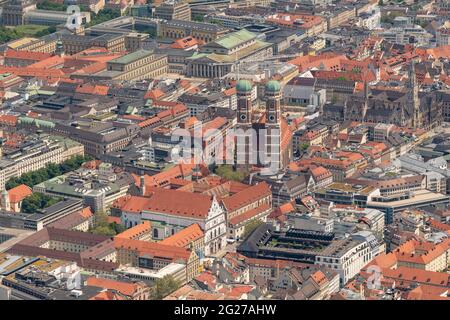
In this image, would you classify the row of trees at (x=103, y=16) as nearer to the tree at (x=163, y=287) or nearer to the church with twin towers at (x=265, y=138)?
the church with twin towers at (x=265, y=138)

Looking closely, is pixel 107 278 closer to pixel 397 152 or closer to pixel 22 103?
pixel 397 152

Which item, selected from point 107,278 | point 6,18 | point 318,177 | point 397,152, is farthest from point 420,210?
point 6,18

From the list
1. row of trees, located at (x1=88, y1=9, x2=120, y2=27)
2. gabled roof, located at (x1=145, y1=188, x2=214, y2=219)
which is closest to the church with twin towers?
gabled roof, located at (x1=145, y1=188, x2=214, y2=219)

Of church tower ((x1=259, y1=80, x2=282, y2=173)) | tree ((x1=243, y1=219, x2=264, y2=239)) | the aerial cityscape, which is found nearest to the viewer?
the aerial cityscape

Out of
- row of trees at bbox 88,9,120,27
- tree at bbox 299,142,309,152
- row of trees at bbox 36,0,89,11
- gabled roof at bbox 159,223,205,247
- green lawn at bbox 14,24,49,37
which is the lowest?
tree at bbox 299,142,309,152

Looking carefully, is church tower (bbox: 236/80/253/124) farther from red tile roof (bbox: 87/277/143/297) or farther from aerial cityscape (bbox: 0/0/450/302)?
red tile roof (bbox: 87/277/143/297)

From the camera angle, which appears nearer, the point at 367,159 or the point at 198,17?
the point at 367,159
